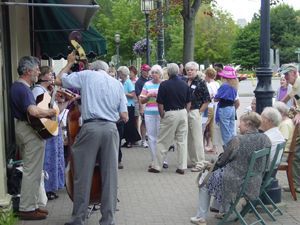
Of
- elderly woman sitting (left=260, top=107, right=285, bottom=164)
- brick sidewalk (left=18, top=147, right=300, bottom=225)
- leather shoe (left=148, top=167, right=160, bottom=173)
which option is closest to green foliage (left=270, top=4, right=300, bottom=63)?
leather shoe (left=148, top=167, right=160, bottom=173)

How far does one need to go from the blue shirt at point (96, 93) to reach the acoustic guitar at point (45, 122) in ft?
1.88

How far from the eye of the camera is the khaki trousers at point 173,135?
957cm

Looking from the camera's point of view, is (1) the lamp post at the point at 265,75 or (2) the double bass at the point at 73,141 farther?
(1) the lamp post at the point at 265,75

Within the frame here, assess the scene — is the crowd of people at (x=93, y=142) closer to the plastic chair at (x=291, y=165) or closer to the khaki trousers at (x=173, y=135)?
the plastic chair at (x=291, y=165)

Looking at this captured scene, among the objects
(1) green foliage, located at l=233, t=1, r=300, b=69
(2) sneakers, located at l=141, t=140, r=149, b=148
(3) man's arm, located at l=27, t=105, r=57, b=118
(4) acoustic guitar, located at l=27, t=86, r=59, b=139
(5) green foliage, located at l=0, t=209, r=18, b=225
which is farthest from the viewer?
(1) green foliage, located at l=233, t=1, r=300, b=69

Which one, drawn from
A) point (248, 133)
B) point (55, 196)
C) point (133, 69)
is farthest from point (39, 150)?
point (133, 69)

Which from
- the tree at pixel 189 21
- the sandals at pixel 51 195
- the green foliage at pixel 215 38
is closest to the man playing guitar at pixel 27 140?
the sandals at pixel 51 195

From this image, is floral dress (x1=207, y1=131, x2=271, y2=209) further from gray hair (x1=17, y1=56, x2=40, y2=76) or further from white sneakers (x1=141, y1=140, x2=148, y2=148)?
white sneakers (x1=141, y1=140, x2=148, y2=148)

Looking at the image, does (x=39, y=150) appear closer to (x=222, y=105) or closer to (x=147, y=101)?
(x=147, y=101)

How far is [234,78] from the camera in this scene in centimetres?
1086

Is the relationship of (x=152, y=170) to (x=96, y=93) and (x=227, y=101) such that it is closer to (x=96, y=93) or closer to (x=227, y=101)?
(x=227, y=101)

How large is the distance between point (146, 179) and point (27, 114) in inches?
132

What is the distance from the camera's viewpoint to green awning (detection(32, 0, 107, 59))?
10.5 metres

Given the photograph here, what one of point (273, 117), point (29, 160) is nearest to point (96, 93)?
point (29, 160)
